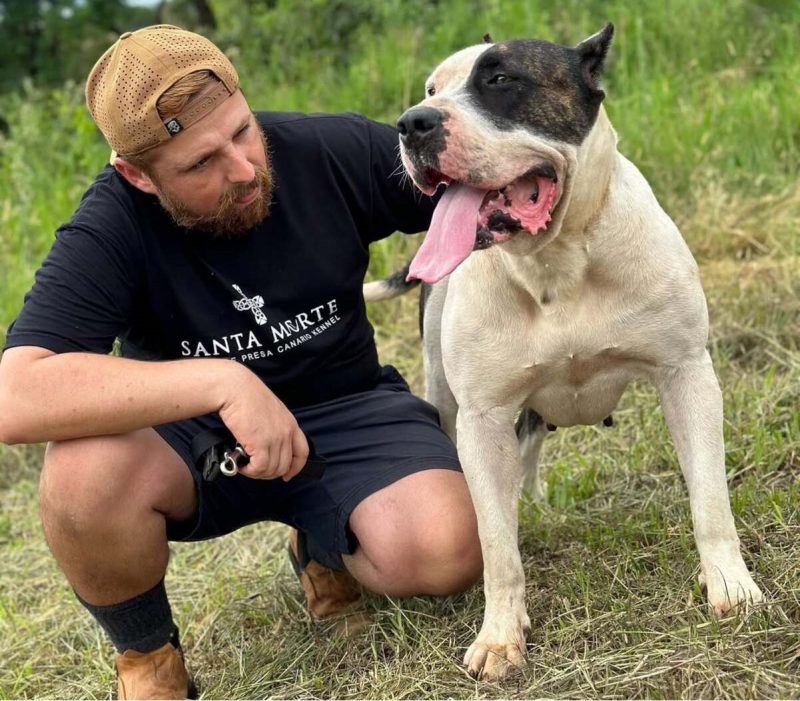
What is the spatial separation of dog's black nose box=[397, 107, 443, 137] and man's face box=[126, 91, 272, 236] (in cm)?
51

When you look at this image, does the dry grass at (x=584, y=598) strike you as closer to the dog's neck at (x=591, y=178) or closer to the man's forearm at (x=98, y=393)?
the man's forearm at (x=98, y=393)

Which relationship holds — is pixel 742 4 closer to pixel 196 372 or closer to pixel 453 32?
pixel 453 32

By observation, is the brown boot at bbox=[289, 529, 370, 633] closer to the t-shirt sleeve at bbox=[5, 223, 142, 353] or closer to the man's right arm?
the man's right arm

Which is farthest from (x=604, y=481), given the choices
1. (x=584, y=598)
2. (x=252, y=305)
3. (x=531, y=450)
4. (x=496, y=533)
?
(x=252, y=305)

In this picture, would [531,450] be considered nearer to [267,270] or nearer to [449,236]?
[267,270]

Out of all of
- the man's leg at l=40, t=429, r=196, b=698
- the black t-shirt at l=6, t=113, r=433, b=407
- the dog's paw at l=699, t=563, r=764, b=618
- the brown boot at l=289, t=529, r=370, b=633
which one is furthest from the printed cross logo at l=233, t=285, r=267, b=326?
the dog's paw at l=699, t=563, r=764, b=618

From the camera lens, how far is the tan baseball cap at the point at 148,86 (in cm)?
292

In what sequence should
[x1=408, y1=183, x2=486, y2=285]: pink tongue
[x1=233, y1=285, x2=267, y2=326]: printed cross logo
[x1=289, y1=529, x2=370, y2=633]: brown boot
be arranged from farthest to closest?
[x1=289, y1=529, x2=370, y2=633]: brown boot → [x1=233, y1=285, x2=267, y2=326]: printed cross logo → [x1=408, y1=183, x2=486, y2=285]: pink tongue

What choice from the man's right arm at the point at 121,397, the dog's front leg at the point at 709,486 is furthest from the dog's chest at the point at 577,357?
the man's right arm at the point at 121,397

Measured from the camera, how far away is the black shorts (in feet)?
10.5

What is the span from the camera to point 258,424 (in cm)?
281

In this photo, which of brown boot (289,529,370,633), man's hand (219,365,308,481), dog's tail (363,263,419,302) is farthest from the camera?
dog's tail (363,263,419,302)

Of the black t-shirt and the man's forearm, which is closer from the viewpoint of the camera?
the man's forearm

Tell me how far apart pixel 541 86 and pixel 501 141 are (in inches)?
7.6
